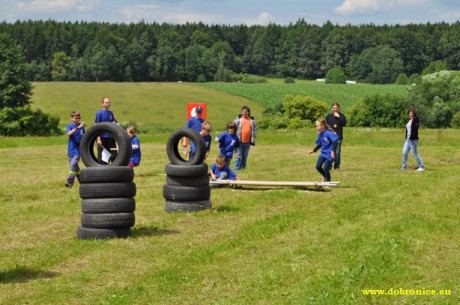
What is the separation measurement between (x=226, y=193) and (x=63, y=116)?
86529 mm

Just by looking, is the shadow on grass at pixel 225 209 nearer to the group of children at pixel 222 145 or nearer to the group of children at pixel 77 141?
the group of children at pixel 222 145

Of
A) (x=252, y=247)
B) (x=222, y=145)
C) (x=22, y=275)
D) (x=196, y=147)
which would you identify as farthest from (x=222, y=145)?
(x=22, y=275)

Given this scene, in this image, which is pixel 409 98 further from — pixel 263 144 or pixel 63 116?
pixel 263 144

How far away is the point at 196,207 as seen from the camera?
14.8 meters

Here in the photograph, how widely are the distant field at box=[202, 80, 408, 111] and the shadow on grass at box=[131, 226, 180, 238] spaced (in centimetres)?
10760

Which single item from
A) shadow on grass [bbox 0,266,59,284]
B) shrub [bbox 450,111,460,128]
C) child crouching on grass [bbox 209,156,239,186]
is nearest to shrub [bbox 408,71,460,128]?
shrub [bbox 450,111,460,128]

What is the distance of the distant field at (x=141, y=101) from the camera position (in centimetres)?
10311

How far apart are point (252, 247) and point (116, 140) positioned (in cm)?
306

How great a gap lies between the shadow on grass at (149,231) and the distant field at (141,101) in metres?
82.4

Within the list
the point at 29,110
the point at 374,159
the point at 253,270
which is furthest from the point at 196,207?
the point at 29,110

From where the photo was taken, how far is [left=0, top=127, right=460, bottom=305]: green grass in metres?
8.73

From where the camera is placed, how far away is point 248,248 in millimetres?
11219

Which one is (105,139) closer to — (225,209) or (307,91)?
(225,209)

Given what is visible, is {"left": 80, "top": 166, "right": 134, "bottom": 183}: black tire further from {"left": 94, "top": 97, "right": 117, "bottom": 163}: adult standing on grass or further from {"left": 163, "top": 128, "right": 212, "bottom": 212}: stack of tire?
→ {"left": 94, "top": 97, "right": 117, "bottom": 163}: adult standing on grass
